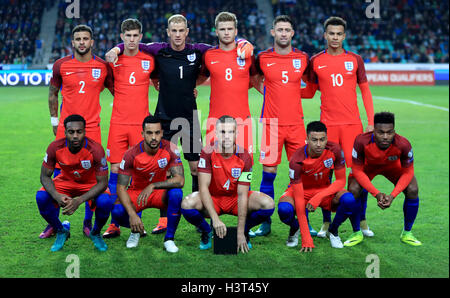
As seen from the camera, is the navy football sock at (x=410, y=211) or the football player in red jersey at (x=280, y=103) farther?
the football player in red jersey at (x=280, y=103)

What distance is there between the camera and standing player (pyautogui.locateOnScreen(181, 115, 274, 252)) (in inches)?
195

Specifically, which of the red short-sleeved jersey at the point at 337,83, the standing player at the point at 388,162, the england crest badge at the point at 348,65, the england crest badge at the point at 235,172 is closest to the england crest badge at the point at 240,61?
the red short-sleeved jersey at the point at 337,83

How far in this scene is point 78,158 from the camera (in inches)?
204

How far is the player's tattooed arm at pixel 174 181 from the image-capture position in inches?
203

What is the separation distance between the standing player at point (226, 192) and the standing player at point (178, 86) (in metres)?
0.85

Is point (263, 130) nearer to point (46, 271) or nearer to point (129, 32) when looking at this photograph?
point (129, 32)

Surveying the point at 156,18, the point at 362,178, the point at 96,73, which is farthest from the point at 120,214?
the point at 156,18

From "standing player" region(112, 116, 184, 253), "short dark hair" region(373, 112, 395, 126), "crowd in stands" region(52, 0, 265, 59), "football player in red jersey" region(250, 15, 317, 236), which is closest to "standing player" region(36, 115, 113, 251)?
"standing player" region(112, 116, 184, 253)

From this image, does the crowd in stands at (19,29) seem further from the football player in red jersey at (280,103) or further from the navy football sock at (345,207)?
the navy football sock at (345,207)

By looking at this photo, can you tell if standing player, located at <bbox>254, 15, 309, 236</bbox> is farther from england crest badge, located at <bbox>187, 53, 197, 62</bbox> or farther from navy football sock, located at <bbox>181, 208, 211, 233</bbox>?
navy football sock, located at <bbox>181, 208, 211, 233</bbox>

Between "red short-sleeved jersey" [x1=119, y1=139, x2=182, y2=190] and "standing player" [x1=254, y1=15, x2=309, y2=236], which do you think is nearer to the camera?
"red short-sleeved jersey" [x1=119, y1=139, x2=182, y2=190]

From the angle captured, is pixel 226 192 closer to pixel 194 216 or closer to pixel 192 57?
pixel 194 216

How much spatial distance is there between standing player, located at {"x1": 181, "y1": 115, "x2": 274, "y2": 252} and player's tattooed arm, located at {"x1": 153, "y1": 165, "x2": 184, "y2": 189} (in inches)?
6.3

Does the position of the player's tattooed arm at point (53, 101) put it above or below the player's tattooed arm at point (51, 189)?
above
